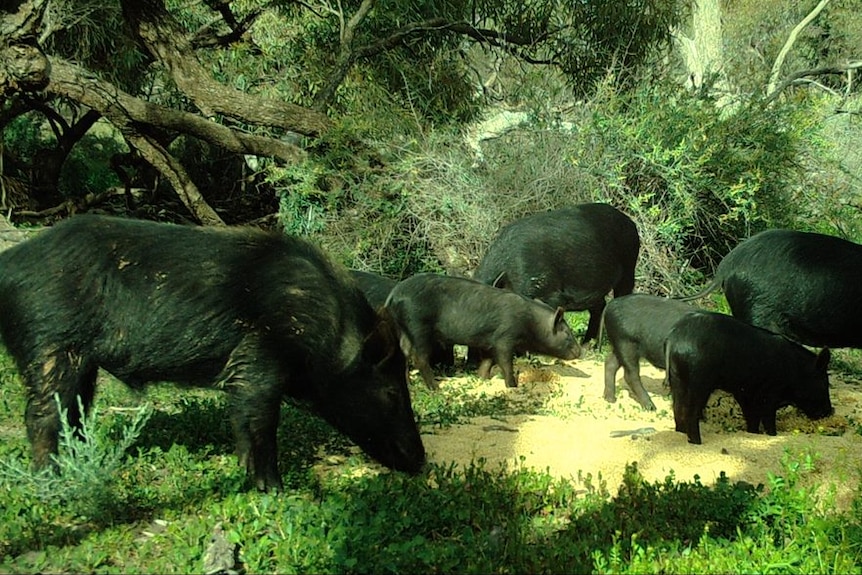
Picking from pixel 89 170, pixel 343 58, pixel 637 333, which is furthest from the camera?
pixel 89 170

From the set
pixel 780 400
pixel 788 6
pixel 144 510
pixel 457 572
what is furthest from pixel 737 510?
pixel 788 6

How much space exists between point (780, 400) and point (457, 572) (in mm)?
3687

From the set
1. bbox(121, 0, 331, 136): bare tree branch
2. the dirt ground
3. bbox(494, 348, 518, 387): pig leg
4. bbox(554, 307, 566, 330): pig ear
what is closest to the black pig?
bbox(494, 348, 518, 387): pig leg

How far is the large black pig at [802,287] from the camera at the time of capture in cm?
809

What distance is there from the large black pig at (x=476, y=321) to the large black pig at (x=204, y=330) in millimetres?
2990

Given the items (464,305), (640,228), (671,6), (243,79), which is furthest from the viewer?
(243,79)

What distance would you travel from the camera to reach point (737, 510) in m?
4.98

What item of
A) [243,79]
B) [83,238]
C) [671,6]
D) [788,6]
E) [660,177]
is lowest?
[83,238]

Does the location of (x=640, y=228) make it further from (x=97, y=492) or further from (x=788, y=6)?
(x=788, y=6)

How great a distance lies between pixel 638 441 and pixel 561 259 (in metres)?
3.34

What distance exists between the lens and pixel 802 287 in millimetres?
8117

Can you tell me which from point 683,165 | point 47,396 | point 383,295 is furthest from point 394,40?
point 47,396

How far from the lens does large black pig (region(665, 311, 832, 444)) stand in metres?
6.62

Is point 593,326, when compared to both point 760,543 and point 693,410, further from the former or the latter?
point 760,543
